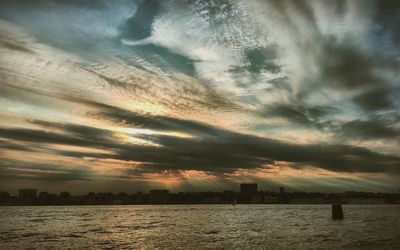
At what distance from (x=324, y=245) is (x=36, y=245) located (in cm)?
3916

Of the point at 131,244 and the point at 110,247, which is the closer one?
the point at 110,247

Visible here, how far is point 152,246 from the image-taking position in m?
50.0

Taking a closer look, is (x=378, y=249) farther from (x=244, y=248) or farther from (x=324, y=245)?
(x=244, y=248)

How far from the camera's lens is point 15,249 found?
153ft

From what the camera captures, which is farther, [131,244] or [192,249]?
[131,244]

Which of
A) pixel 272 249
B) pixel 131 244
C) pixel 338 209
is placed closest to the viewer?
pixel 272 249

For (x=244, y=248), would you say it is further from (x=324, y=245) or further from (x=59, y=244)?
(x=59, y=244)

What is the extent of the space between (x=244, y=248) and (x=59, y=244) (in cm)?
2599

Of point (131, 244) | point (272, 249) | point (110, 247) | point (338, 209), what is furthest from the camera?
point (338, 209)

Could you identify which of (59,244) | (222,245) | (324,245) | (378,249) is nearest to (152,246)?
(222,245)

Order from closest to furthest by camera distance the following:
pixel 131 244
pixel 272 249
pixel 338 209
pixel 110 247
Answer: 1. pixel 272 249
2. pixel 110 247
3. pixel 131 244
4. pixel 338 209

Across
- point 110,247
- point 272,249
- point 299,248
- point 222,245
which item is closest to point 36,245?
point 110,247

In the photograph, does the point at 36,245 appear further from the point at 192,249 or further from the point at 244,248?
the point at 244,248

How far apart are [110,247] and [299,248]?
2433 centimetres
